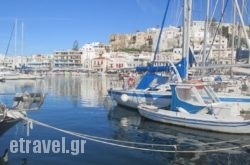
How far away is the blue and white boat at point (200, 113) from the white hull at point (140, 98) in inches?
142

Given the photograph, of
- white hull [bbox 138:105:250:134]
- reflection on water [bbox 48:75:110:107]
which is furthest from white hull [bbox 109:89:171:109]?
reflection on water [bbox 48:75:110:107]

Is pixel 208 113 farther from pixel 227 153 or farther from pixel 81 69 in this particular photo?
pixel 81 69

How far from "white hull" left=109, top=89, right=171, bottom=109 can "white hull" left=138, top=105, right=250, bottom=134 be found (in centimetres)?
387

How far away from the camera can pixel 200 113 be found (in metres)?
23.1

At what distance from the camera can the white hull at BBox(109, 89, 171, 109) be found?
29.8m

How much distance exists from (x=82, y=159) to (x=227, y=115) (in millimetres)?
9362

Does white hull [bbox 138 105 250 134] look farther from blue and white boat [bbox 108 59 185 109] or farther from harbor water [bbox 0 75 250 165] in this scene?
blue and white boat [bbox 108 59 185 109]

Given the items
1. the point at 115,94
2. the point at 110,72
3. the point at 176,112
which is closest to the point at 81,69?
the point at 110,72

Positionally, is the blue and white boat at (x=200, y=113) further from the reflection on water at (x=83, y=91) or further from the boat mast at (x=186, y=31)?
the reflection on water at (x=83, y=91)

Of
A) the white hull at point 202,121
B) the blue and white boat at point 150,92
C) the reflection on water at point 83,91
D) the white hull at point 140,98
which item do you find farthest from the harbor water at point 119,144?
the reflection on water at point 83,91

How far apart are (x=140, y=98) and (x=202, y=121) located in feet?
31.5

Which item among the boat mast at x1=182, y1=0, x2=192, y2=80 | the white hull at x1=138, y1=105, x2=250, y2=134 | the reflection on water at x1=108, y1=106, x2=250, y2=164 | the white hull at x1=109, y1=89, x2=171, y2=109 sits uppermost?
the boat mast at x1=182, y1=0, x2=192, y2=80

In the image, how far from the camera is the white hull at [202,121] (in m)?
21.2

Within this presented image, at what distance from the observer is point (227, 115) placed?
21953 millimetres
